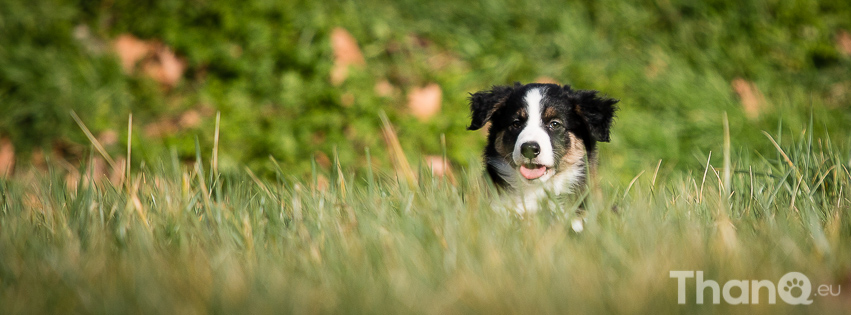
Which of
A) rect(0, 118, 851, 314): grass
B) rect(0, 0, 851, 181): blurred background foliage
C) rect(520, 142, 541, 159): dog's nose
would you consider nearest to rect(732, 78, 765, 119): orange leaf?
rect(0, 0, 851, 181): blurred background foliage

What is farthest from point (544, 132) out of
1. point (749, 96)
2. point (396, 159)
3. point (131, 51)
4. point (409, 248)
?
point (131, 51)

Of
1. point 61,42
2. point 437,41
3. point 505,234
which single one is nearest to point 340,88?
point 437,41

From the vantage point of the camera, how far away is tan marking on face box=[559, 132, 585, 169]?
10.0 feet

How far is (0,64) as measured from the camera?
4582 mm

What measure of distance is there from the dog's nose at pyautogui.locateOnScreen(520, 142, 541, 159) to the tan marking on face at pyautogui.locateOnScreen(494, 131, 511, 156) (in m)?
0.23

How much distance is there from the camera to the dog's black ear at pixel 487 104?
124 inches

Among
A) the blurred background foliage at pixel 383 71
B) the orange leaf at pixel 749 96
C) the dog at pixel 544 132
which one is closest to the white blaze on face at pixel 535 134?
the dog at pixel 544 132

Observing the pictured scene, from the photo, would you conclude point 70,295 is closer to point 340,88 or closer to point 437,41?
point 340,88

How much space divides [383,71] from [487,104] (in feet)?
6.07

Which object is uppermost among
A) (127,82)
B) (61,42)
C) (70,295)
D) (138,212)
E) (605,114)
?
(61,42)

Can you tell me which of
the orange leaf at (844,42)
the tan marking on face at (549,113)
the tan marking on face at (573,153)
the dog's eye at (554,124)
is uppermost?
the orange leaf at (844,42)

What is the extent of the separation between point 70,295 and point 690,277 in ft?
5.66

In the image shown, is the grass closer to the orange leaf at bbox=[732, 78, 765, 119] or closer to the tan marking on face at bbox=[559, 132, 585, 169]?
the tan marking on face at bbox=[559, 132, 585, 169]

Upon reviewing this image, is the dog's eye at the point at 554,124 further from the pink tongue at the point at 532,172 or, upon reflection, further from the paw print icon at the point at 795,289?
the paw print icon at the point at 795,289
